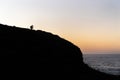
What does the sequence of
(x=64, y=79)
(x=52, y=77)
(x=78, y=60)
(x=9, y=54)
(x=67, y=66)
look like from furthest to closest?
(x=78, y=60), (x=67, y=66), (x=64, y=79), (x=52, y=77), (x=9, y=54)

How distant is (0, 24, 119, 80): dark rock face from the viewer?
25702 millimetres

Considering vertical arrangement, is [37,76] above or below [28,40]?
below

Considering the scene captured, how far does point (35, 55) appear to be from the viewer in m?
28.2

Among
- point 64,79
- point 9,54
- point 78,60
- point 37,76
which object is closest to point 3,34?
point 9,54

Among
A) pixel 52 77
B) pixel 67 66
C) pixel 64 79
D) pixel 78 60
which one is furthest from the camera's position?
pixel 78 60

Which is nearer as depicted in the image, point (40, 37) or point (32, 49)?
point (32, 49)

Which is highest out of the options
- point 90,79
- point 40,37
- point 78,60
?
point 40,37

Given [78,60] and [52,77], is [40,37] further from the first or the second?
[78,60]

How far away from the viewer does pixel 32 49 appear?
28625 mm

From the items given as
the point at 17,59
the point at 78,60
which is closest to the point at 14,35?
the point at 17,59

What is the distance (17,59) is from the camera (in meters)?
26.0

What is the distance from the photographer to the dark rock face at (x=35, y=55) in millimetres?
25702

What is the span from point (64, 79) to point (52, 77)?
2585mm

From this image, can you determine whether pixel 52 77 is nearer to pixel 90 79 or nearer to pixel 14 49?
pixel 14 49
